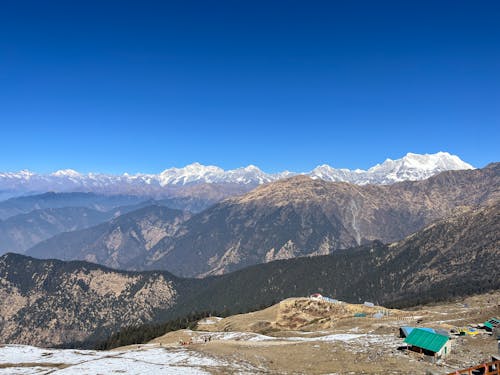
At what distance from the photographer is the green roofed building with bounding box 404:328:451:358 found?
185ft

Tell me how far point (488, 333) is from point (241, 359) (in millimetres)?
45782

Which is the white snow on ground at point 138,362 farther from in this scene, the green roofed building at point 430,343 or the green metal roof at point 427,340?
the green roofed building at point 430,343

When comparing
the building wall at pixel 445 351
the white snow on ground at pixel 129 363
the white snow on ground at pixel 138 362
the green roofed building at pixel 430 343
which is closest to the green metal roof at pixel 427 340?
the green roofed building at pixel 430 343

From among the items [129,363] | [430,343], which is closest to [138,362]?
[129,363]

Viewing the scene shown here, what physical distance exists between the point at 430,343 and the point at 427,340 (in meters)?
1.13

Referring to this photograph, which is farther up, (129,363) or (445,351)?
(129,363)

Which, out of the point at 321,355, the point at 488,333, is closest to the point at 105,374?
the point at 321,355

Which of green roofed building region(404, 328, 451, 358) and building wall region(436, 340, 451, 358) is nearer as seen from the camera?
building wall region(436, 340, 451, 358)

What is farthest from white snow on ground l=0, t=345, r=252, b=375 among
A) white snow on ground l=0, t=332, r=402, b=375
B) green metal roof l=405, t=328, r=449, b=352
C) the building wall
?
the building wall

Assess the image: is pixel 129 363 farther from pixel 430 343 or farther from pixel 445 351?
pixel 445 351

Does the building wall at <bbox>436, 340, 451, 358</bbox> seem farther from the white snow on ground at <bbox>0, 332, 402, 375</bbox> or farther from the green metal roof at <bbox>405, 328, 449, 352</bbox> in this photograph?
the white snow on ground at <bbox>0, 332, 402, 375</bbox>

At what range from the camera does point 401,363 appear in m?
54.2

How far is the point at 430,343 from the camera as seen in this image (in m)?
57.6

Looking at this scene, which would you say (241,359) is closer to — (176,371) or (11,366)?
(176,371)
